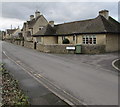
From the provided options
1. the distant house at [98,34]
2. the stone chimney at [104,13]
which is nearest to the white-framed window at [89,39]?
the distant house at [98,34]

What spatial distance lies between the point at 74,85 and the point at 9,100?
3733 mm

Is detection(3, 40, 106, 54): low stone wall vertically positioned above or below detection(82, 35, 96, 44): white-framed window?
below

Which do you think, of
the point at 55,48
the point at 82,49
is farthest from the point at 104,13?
the point at 55,48

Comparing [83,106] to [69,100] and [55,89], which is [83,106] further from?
[55,89]

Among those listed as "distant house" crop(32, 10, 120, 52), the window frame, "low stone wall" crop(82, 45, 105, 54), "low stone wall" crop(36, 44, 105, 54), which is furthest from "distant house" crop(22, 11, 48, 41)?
"low stone wall" crop(82, 45, 105, 54)

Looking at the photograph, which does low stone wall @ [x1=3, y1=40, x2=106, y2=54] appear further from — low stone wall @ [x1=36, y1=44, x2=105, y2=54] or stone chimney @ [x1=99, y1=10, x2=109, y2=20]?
stone chimney @ [x1=99, y1=10, x2=109, y2=20]

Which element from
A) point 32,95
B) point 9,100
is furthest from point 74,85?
point 9,100

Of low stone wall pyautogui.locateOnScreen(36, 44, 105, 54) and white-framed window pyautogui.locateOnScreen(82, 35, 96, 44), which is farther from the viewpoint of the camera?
white-framed window pyautogui.locateOnScreen(82, 35, 96, 44)

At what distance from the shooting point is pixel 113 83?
871cm

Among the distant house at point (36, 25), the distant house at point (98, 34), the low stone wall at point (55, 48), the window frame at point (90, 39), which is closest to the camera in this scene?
the low stone wall at point (55, 48)

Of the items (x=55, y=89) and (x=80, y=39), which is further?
(x=80, y=39)

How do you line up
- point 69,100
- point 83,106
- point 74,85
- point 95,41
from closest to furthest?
point 83,106, point 69,100, point 74,85, point 95,41

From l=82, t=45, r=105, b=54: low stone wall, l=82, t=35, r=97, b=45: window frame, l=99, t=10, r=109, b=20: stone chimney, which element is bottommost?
l=82, t=45, r=105, b=54: low stone wall

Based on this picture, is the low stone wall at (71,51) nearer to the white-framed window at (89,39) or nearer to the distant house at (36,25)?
the white-framed window at (89,39)
